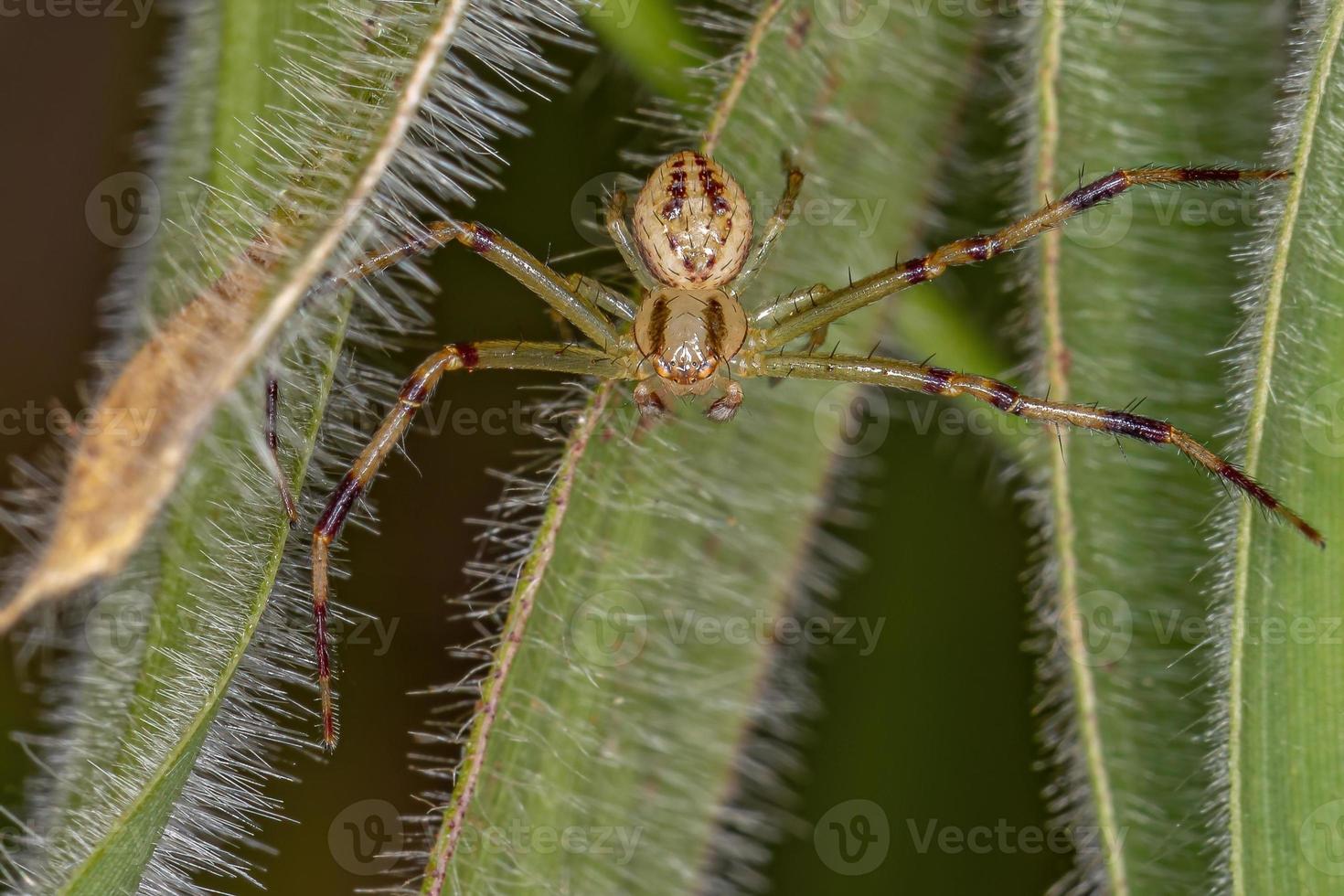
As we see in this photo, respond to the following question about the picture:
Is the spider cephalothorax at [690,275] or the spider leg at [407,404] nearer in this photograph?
the spider leg at [407,404]

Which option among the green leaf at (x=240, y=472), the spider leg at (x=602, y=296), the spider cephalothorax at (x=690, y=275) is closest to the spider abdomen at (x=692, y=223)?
the spider cephalothorax at (x=690, y=275)

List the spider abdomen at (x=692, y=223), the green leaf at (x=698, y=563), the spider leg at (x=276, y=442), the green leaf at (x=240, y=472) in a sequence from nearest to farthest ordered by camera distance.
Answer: the green leaf at (x=240, y=472) < the spider leg at (x=276, y=442) < the green leaf at (x=698, y=563) < the spider abdomen at (x=692, y=223)

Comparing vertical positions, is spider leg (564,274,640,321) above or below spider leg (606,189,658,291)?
below

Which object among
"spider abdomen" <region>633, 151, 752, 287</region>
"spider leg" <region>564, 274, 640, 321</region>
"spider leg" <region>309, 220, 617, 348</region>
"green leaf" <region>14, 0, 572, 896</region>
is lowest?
"green leaf" <region>14, 0, 572, 896</region>

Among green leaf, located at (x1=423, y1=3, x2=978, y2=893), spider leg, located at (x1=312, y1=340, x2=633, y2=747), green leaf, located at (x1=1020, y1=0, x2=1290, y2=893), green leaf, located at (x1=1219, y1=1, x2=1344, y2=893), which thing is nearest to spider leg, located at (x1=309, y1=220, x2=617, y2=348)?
spider leg, located at (x1=312, y1=340, x2=633, y2=747)

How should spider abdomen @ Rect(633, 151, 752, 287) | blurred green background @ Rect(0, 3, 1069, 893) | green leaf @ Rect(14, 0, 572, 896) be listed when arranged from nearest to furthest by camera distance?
green leaf @ Rect(14, 0, 572, 896), spider abdomen @ Rect(633, 151, 752, 287), blurred green background @ Rect(0, 3, 1069, 893)

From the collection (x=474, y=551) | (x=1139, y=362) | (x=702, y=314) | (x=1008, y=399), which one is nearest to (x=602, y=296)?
(x=702, y=314)

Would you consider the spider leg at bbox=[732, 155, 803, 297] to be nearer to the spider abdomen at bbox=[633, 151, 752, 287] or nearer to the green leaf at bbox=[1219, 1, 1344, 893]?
the spider abdomen at bbox=[633, 151, 752, 287]

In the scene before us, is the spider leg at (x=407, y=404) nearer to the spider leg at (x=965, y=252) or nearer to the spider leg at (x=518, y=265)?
the spider leg at (x=518, y=265)
